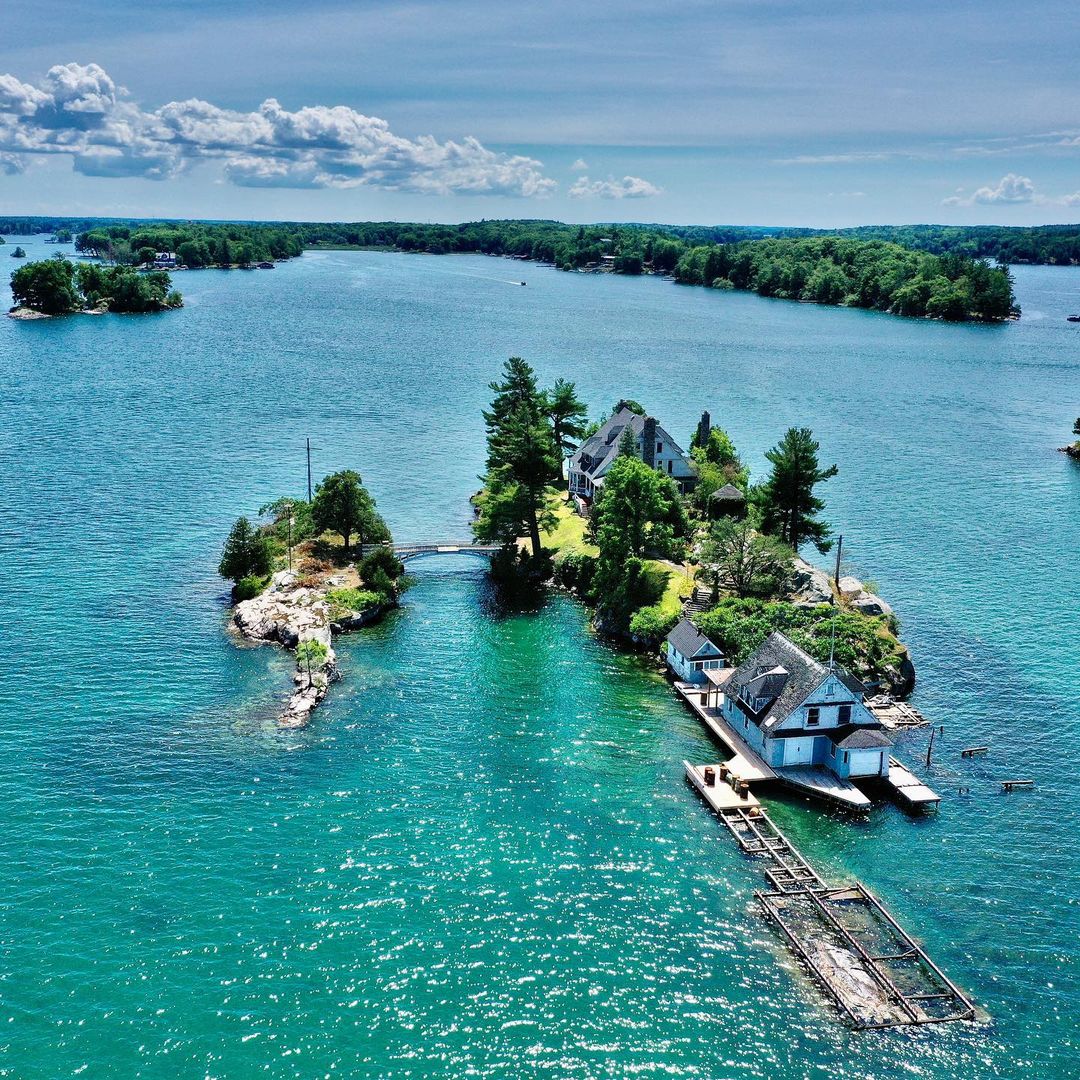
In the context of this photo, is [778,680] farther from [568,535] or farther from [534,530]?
[568,535]

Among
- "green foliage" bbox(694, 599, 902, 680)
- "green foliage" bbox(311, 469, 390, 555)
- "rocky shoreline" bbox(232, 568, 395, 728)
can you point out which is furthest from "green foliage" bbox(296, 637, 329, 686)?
"green foliage" bbox(694, 599, 902, 680)

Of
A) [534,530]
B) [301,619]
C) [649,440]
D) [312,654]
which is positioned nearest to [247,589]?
[301,619]

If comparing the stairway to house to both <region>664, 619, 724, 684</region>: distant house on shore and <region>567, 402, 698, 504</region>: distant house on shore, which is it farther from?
<region>567, 402, 698, 504</region>: distant house on shore

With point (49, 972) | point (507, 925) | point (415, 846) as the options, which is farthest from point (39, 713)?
point (507, 925)

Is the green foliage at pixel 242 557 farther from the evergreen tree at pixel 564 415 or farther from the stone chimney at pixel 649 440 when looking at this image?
the stone chimney at pixel 649 440

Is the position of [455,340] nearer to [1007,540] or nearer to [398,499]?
[398,499]
